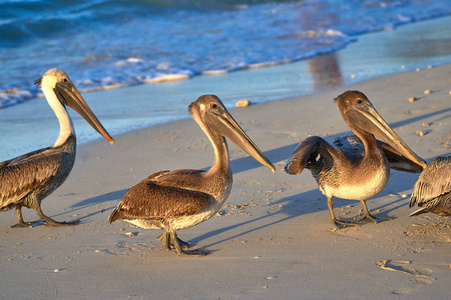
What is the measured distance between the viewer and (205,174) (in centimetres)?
484

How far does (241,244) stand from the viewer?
16.3 feet

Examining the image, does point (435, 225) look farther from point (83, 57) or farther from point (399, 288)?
point (83, 57)

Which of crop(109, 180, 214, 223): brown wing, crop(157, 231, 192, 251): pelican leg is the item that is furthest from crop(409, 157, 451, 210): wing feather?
crop(157, 231, 192, 251): pelican leg

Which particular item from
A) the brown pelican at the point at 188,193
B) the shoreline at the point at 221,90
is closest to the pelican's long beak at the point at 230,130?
the brown pelican at the point at 188,193

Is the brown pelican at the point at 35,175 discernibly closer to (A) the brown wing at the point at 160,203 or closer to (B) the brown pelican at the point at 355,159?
(A) the brown wing at the point at 160,203

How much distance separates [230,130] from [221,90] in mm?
7094

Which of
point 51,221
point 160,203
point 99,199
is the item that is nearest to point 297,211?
point 160,203

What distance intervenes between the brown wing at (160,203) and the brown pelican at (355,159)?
853mm

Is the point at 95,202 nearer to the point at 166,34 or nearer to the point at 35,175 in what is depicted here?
the point at 35,175

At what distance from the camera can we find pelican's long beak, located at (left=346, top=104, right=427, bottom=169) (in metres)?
5.15

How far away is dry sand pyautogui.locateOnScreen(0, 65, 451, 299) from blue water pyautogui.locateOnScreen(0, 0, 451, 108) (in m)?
6.04

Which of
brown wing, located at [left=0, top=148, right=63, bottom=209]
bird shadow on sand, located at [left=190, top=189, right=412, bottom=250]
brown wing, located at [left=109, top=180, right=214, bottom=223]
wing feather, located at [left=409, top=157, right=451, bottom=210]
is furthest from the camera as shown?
brown wing, located at [left=0, top=148, right=63, bottom=209]

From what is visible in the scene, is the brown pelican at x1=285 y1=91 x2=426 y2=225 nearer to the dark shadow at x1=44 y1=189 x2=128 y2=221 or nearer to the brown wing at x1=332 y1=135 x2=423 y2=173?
the brown wing at x1=332 y1=135 x2=423 y2=173

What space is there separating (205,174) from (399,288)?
179 cm
